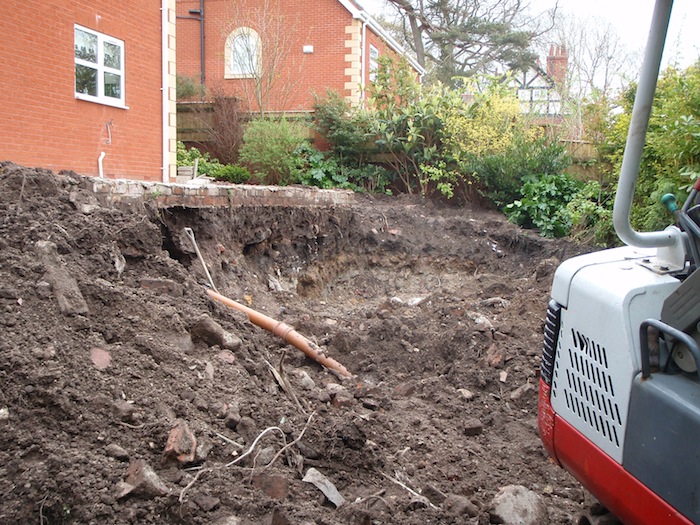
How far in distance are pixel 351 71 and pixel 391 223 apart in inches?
350

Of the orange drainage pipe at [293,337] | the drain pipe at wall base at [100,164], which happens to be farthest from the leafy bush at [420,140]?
the orange drainage pipe at [293,337]

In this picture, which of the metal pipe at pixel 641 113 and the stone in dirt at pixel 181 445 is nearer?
the metal pipe at pixel 641 113

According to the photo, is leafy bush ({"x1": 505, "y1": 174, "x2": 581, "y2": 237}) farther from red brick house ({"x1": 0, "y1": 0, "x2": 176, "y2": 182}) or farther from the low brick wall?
red brick house ({"x1": 0, "y1": 0, "x2": 176, "y2": 182})

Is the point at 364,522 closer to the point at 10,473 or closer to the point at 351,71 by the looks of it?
the point at 10,473

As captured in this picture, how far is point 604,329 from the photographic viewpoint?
216 centimetres

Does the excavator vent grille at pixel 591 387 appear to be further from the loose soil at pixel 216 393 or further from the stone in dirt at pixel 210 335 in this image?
the stone in dirt at pixel 210 335

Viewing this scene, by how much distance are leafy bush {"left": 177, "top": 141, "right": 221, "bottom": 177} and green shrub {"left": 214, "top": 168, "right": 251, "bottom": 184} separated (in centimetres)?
35

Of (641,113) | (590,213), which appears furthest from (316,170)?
(641,113)

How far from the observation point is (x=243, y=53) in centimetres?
1822

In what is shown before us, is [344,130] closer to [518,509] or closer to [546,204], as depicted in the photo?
[546,204]

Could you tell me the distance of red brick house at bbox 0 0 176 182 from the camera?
8797 millimetres

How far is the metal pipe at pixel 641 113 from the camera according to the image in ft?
6.26

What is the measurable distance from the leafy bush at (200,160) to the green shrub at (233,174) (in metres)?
0.35

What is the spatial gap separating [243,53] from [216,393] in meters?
15.9
